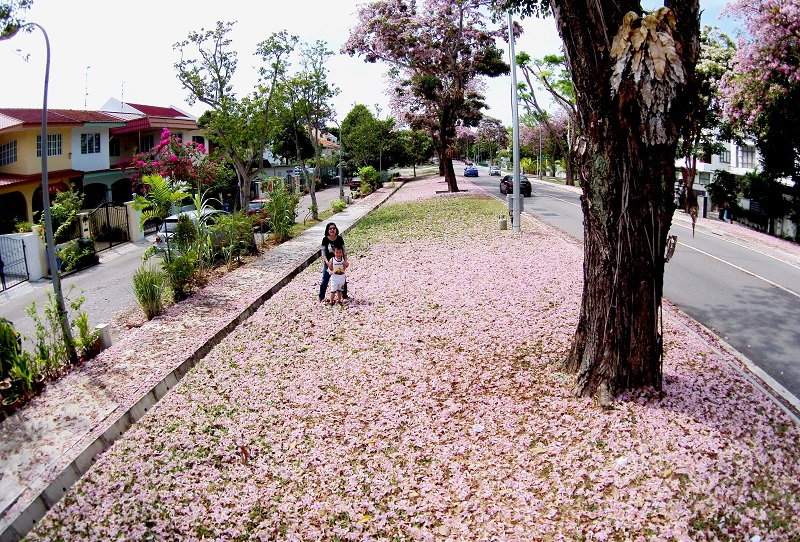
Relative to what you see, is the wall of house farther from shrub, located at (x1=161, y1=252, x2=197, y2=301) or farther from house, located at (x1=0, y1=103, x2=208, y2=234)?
shrub, located at (x1=161, y1=252, x2=197, y2=301)

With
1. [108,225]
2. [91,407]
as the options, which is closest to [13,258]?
[108,225]

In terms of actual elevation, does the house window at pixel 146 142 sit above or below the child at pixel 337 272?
above

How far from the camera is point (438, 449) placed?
637 centimetres

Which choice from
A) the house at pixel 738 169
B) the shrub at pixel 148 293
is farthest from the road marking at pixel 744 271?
the shrub at pixel 148 293

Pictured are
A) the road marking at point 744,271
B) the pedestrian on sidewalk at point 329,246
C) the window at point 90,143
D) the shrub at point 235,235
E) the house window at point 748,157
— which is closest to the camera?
the pedestrian on sidewalk at point 329,246

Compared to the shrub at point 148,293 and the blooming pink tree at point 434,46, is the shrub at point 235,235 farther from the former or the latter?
the blooming pink tree at point 434,46

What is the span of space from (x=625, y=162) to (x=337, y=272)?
6.32 m

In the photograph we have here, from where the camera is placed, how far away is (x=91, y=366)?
920 centimetres

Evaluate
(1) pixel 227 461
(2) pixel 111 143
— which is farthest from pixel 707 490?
(2) pixel 111 143

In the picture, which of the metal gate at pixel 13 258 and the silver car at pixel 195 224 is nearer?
the silver car at pixel 195 224

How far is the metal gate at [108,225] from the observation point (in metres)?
25.8

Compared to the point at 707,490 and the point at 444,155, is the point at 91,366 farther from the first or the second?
the point at 444,155

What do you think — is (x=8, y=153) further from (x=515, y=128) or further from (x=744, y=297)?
(x=744, y=297)

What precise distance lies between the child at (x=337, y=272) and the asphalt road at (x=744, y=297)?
668 centimetres
